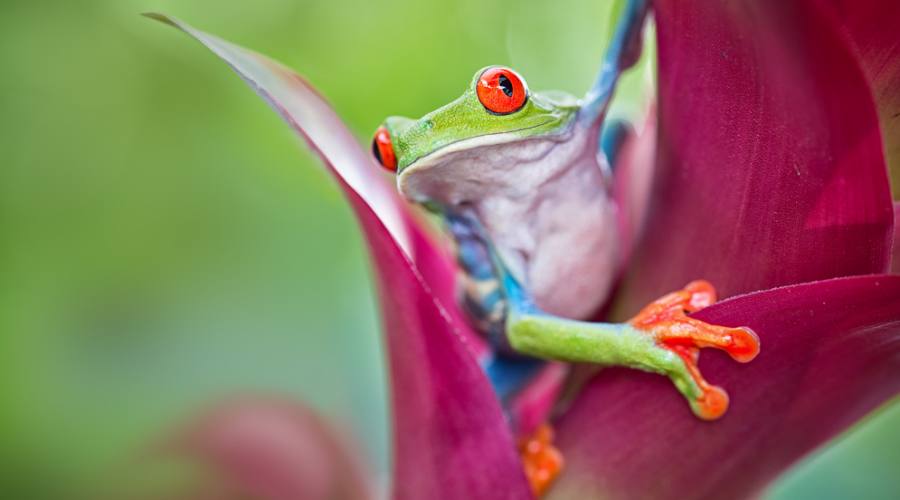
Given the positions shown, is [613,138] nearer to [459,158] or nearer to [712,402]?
[459,158]

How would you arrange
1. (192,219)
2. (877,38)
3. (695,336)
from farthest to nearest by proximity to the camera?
(192,219) → (695,336) → (877,38)

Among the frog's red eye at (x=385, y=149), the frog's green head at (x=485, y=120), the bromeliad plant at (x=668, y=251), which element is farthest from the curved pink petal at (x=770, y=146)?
the frog's red eye at (x=385, y=149)

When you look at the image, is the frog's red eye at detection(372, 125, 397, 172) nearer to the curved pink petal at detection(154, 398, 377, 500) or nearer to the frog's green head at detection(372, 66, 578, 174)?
the frog's green head at detection(372, 66, 578, 174)

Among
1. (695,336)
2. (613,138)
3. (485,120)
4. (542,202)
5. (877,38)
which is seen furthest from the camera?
(613,138)

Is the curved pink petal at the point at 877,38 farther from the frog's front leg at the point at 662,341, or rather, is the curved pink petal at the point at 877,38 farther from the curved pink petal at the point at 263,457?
the curved pink petal at the point at 263,457

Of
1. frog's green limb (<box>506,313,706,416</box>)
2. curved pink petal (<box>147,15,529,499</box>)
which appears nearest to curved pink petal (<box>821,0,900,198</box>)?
frog's green limb (<box>506,313,706,416</box>)

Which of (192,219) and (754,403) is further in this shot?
(192,219)

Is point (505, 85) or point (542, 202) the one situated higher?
point (505, 85)

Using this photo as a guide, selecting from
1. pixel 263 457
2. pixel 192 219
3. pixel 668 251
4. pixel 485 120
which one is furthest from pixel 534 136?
pixel 192 219
